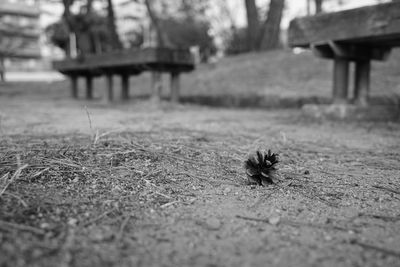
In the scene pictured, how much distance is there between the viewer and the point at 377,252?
3.28 ft

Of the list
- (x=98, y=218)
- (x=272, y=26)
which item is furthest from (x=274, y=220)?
(x=272, y=26)

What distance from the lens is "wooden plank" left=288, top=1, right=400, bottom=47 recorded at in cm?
339

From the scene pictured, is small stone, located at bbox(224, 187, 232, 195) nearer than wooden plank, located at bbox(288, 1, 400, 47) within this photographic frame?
Yes

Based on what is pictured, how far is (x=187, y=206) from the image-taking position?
1.36 metres

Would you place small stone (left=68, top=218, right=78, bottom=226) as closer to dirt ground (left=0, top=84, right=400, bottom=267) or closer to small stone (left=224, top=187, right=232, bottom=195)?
dirt ground (left=0, top=84, right=400, bottom=267)

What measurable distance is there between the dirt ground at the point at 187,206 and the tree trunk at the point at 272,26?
7.55m

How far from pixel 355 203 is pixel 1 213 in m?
1.31

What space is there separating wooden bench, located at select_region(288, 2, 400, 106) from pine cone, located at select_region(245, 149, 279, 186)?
251 centimetres

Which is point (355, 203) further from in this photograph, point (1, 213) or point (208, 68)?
point (208, 68)

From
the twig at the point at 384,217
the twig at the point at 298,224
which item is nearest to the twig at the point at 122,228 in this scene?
the twig at the point at 298,224

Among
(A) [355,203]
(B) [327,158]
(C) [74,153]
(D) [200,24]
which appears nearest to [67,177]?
(C) [74,153]

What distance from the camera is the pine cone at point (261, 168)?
5.38ft

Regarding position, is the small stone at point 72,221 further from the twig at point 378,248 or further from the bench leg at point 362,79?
the bench leg at point 362,79

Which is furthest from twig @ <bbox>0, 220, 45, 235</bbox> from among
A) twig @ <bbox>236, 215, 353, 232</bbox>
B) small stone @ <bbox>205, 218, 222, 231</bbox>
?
twig @ <bbox>236, 215, 353, 232</bbox>
